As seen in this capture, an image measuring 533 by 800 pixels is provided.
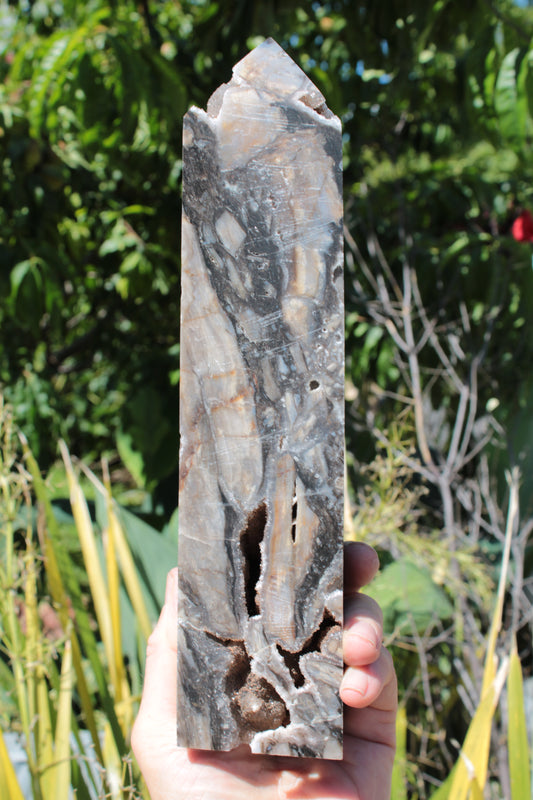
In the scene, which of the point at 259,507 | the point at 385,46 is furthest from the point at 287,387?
the point at 385,46

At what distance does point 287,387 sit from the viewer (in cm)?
68

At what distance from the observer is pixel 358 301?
2.09m

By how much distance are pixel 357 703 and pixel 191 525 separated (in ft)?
0.89

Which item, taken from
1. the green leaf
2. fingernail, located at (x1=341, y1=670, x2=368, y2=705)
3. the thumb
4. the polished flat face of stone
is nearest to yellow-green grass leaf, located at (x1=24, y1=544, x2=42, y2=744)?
the thumb

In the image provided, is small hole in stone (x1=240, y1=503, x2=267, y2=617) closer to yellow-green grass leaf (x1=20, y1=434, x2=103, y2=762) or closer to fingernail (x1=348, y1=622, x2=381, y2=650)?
fingernail (x1=348, y1=622, x2=381, y2=650)

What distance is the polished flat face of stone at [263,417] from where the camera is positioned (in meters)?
0.68

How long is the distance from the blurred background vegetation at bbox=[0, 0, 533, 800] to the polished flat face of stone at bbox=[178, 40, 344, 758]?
44 cm

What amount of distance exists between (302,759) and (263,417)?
432 millimetres

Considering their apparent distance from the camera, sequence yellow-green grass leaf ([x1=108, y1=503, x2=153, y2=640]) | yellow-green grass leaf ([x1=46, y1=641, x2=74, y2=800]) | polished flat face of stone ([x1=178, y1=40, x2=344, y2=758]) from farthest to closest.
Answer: yellow-green grass leaf ([x1=108, y1=503, x2=153, y2=640])
yellow-green grass leaf ([x1=46, y1=641, x2=74, y2=800])
polished flat face of stone ([x1=178, y1=40, x2=344, y2=758])

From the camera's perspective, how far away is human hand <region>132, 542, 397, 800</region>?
702 millimetres

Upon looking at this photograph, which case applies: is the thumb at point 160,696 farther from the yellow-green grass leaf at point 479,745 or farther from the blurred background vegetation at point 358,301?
the yellow-green grass leaf at point 479,745

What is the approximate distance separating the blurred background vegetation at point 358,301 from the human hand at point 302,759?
0.27 meters

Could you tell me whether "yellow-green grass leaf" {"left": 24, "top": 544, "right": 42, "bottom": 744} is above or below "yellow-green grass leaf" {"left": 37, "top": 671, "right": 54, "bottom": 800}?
above

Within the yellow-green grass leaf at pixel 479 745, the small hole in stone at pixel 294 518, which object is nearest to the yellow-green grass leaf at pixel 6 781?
the small hole in stone at pixel 294 518
